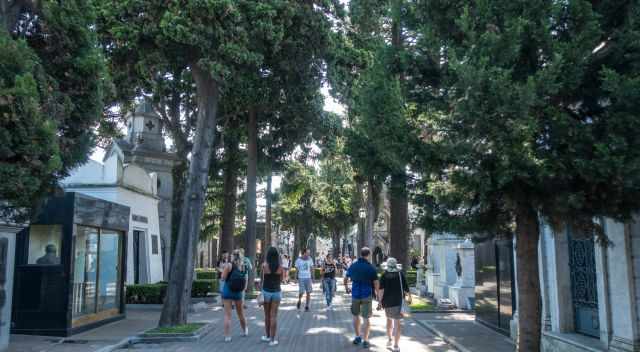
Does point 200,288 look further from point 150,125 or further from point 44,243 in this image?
point 44,243

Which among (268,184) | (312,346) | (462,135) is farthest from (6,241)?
(268,184)

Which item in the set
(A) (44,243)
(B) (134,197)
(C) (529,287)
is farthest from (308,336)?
(B) (134,197)

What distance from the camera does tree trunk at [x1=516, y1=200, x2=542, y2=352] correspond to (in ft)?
24.0

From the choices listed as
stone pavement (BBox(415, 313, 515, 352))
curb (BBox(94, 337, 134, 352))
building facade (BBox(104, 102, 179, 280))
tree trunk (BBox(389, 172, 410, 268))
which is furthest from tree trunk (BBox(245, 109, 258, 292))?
curb (BBox(94, 337, 134, 352))

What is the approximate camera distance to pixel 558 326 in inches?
392

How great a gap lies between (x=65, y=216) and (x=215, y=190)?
20113 millimetres

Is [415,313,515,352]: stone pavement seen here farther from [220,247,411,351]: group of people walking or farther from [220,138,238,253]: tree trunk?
[220,138,238,253]: tree trunk

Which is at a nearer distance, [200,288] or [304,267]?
[304,267]

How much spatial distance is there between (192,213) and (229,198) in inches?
485

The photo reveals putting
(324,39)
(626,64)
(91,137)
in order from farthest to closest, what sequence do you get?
(324,39) → (91,137) → (626,64)

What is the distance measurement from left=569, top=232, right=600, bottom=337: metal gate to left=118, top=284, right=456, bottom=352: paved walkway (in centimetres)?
251

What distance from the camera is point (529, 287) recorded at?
736cm

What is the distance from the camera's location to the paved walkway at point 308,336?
36.1ft

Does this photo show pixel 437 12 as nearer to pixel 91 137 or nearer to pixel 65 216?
pixel 91 137
